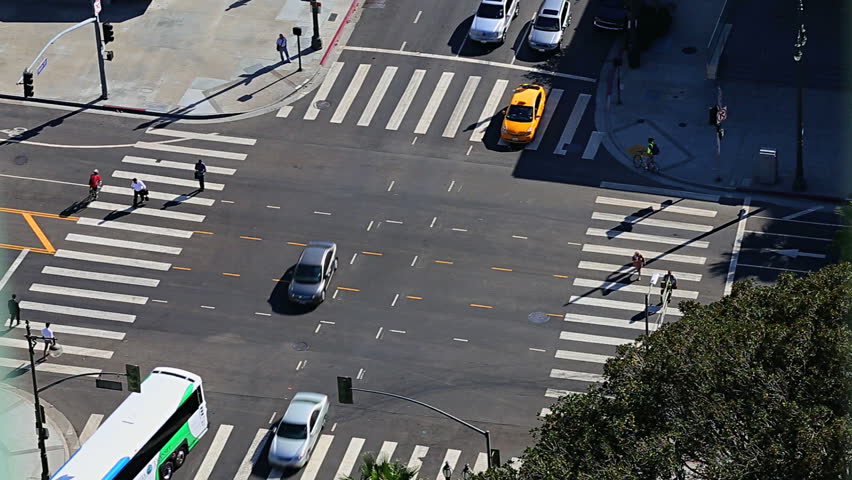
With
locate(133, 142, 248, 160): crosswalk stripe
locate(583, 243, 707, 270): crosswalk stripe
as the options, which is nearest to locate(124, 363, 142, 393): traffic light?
locate(133, 142, 248, 160): crosswalk stripe

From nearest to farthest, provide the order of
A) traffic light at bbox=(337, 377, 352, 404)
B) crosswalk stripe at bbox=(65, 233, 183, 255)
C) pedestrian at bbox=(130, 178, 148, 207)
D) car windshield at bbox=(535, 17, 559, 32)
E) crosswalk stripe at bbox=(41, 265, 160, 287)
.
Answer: traffic light at bbox=(337, 377, 352, 404) < crosswalk stripe at bbox=(41, 265, 160, 287) < crosswalk stripe at bbox=(65, 233, 183, 255) < pedestrian at bbox=(130, 178, 148, 207) < car windshield at bbox=(535, 17, 559, 32)

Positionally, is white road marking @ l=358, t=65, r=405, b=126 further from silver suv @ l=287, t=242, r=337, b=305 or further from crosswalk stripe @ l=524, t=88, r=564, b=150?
silver suv @ l=287, t=242, r=337, b=305

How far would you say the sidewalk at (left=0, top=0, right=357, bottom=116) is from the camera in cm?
8069

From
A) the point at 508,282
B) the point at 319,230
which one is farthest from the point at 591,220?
the point at 319,230

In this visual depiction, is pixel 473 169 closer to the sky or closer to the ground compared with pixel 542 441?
closer to the ground

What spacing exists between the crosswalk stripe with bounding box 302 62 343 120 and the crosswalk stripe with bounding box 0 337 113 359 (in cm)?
1924

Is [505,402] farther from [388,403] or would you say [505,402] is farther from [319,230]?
[319,230]

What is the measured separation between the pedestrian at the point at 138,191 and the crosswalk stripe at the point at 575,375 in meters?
21.6

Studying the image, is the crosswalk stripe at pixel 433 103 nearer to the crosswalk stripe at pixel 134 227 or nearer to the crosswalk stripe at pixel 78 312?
the crosswalk stripe at pixel 134 227

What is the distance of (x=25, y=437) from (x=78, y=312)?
746 cm

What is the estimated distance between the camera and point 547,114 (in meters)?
78.7

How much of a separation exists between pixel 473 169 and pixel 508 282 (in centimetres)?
887

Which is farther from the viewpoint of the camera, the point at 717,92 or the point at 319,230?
the point at 717,92

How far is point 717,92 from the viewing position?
79.9 m
